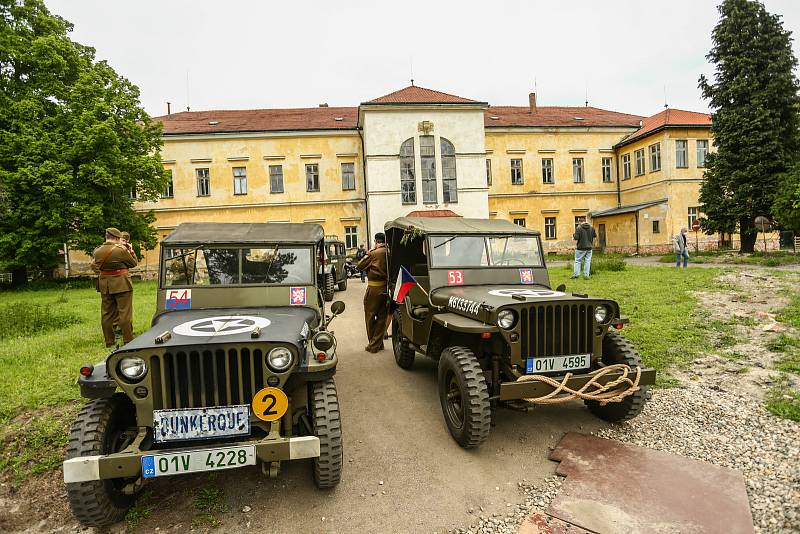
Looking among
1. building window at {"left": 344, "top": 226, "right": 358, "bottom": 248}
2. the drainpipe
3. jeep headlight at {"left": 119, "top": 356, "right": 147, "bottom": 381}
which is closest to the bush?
jeep headlight at {"left": 119, "top": 356, "right": 147, "bottom": 381}

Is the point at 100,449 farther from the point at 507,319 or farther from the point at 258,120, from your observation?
the point at 258,120

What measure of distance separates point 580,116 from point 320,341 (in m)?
36.2

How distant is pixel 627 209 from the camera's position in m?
29.1

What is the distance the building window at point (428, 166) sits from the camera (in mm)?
27906

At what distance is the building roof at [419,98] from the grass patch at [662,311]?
1731 cm

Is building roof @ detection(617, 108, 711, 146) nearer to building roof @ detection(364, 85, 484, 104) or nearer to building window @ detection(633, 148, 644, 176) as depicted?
building window @ detection(633, 148, 644, 176)

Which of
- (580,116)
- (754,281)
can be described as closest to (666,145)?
(580,116)

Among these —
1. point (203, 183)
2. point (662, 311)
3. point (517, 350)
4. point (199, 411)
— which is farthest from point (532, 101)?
point (199, 411)

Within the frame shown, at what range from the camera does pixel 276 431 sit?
3104 mm

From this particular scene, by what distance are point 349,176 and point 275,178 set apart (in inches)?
192

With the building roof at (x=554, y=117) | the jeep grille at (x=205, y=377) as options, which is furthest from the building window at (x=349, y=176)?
the jeep grille at (x=205, y=377)

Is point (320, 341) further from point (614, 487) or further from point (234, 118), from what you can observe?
point (234, 118)

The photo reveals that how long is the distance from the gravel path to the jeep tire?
2753 millimetres

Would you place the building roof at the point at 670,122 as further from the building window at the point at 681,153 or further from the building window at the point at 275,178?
the building window at the point at 275,178
